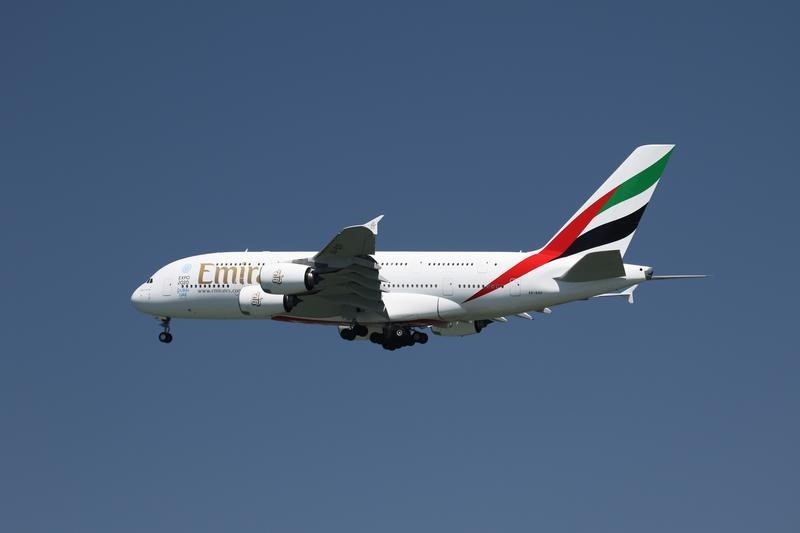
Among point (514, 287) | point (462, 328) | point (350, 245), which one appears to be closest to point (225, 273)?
point (350, 245)

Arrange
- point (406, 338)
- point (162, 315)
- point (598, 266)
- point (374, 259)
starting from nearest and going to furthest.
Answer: point (598, 266)
point (374, 259)
point (406, 338)
point (162, 315)

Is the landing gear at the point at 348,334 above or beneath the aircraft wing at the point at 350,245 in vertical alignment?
beneath

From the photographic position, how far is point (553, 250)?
5344 cm

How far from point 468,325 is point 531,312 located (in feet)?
13.9

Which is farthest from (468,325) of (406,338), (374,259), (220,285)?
(220,285)

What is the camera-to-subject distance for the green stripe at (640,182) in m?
53.4

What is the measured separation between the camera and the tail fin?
53.2 meters

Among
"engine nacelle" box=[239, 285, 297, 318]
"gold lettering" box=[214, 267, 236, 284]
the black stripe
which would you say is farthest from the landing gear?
the black stripe


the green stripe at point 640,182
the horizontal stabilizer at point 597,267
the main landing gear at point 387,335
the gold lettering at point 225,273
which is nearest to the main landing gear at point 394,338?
the main landing gear at point 387,335

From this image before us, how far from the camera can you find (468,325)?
5894cm

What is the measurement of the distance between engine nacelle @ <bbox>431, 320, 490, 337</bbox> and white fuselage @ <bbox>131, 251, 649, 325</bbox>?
157 inches

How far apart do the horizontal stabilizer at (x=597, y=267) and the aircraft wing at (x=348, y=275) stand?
7.93 m

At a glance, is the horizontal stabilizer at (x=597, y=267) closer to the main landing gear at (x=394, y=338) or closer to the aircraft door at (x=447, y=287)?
the aircraft door at (x=447, y=287)

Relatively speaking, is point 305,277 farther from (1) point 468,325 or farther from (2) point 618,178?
(2) point 618,178
